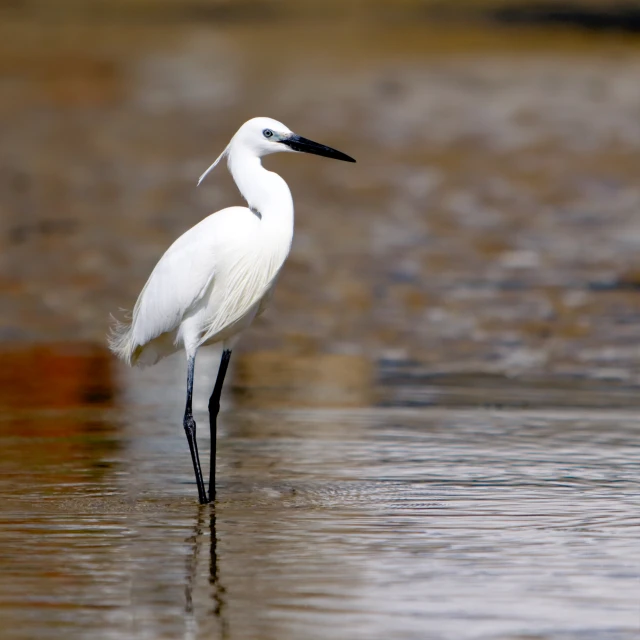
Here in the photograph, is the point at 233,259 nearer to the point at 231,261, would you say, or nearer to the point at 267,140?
the point at 231,261

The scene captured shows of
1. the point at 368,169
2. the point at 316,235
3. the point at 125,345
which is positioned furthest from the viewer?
the point at 368,169

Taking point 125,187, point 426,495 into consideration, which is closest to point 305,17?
point 125,187

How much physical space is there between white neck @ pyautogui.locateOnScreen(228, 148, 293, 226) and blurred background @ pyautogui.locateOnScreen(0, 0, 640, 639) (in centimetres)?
121

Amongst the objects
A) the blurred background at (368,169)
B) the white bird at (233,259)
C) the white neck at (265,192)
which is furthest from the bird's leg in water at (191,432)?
the blurred background at (368,169)

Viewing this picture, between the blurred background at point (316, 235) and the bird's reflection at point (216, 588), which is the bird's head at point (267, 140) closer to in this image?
the blurred background at point (316, 235)

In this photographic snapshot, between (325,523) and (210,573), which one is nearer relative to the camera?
(210,573)

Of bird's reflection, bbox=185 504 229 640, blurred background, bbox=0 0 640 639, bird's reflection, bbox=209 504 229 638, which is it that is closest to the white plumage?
blurred background, bbox=0 0 640 639

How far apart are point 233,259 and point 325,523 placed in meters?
1.43

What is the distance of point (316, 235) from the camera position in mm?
14719

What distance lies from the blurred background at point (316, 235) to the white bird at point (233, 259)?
699 millimetres

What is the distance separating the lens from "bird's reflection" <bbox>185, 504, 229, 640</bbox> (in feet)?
15.6

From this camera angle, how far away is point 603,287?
1302 cm

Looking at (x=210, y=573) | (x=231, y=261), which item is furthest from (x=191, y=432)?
(x=210, y=573)

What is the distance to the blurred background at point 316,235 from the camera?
24.0 ft
